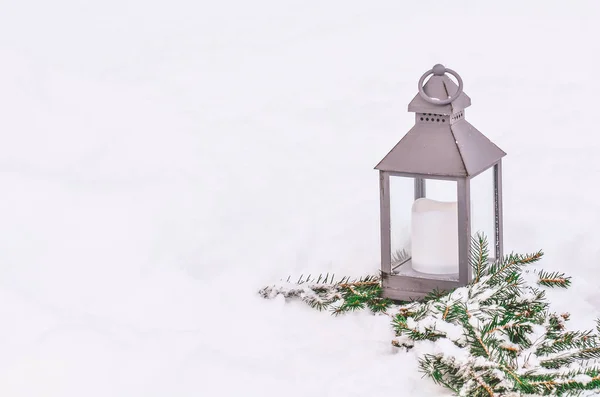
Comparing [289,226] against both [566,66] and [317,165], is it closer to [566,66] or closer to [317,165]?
[317,165]

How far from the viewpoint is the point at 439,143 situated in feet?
7.54

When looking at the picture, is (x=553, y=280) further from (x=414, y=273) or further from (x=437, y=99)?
(x=437, y=99)

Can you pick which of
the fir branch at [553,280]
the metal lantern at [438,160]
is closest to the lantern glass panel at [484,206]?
the metal lantern at [438,160]

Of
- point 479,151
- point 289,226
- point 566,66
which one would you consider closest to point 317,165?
point 289,226

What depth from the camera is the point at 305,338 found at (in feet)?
7.45

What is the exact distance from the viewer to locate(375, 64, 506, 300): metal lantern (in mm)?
2277

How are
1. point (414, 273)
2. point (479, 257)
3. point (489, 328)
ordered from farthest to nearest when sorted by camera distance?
point (414, 273)
point (479, 257)
point (489, 328)

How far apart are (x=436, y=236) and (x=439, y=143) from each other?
219mm

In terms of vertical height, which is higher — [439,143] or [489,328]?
[439,143]

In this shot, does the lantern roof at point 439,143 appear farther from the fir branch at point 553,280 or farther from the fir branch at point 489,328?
the fir branch at point 553,280

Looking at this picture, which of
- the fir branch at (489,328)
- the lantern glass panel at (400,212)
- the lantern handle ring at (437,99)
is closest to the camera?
the fir branch at (489,328)

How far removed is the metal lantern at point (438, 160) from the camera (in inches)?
89.7

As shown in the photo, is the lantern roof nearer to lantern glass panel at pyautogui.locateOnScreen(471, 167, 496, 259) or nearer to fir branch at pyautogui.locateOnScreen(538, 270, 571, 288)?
lantern glass panel at pyautogui.locateOnScreen(471, 167, 496, 259)

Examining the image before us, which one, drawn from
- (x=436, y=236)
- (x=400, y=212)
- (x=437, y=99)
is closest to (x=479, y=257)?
(x=436, y=236)
